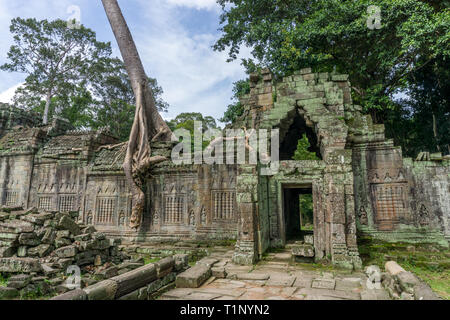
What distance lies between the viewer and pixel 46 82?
2331cm

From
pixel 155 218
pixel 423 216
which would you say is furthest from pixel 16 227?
pixel 423 216

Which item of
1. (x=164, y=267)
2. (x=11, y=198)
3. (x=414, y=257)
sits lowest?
(x=414, y=257)

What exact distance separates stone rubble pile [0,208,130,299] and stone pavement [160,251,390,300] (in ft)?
6.50

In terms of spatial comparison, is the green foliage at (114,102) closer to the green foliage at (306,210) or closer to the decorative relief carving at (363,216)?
the green foliage at (306,210)

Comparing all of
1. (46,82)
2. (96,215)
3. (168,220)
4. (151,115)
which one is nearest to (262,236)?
(168,220)

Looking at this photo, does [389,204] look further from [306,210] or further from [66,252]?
[306,210]

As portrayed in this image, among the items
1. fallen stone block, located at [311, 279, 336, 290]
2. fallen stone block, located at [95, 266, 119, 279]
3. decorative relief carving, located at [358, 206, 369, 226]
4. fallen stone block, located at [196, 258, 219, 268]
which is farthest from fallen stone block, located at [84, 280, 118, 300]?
decorative relief carving, located at [358, 206, 369, 226]

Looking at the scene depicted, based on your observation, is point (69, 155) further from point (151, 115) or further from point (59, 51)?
point (59, 51)

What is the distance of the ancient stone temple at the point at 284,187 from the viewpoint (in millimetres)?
6500

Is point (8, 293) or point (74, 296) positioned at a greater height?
point (74, 296)

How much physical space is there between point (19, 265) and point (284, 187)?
6.62 meters

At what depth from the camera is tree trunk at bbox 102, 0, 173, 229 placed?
9.64m

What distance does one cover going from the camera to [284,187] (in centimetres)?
801

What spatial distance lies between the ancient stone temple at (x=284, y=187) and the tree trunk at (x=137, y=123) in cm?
42
